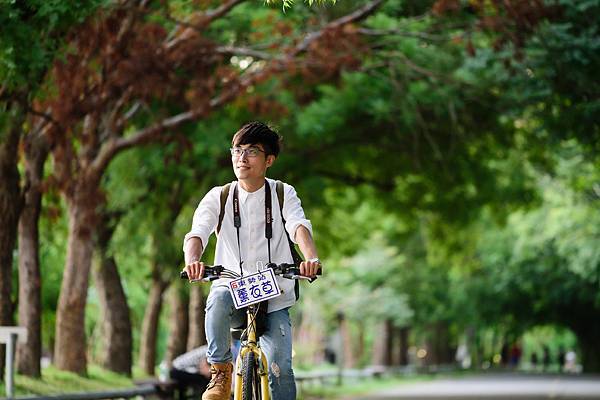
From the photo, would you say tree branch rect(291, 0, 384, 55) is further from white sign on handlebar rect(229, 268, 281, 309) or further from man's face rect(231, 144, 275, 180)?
white sign on handlebar rect(229, 268, 281, 309)

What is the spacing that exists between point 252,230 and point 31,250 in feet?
40.4

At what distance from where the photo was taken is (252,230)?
7383mm

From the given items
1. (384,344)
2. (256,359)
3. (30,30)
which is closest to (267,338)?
(256,359)

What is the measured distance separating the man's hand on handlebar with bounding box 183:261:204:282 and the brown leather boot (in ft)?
1.90

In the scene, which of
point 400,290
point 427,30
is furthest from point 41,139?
point 400,290

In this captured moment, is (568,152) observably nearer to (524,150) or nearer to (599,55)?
(524,150)

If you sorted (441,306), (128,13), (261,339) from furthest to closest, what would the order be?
(441,306) < (128,13) < (261,339)

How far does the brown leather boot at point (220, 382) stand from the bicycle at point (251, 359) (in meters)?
0.08

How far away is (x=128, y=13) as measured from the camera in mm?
16859

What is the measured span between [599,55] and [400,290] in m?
31.1

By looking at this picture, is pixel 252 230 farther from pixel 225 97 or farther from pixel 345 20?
pixel 225 97

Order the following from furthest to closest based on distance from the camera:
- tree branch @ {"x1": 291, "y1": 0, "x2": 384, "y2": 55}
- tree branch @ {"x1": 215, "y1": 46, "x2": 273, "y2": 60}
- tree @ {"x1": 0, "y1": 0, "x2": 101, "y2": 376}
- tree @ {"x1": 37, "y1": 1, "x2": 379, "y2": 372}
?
tree branch @ {"x1": 215, "y1": 46, "x2": 273, "y2": 60}
tree branch @ {"x1": 291, "y1": 0, "x2": 384, "y2": 55}
tree @ {"x1": 37, "y1": 1, "x2": 379, "y2": 372}
tree @ {"x1": 0, "y1": 0, "x2": 101, "y2": 376}

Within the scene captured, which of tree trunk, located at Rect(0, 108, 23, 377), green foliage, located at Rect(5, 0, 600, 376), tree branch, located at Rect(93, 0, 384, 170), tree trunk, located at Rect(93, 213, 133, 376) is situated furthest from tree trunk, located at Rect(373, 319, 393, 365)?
tree trunk, located at Rect(0, 108, 23, 377)

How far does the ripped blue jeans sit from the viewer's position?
719 centimetres
